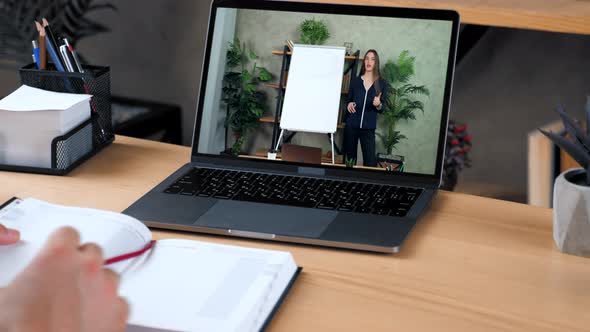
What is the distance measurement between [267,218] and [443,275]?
0.86 feet

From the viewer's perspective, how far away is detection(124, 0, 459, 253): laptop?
1.18 m

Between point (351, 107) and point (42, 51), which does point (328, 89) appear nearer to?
point (351, 107)

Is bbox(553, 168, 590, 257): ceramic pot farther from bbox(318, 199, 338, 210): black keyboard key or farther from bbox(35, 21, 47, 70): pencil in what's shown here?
bbox(35, 21, 47, 70): pencil

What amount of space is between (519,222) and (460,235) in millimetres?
109

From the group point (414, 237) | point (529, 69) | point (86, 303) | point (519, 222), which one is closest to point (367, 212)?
point (414, 237)

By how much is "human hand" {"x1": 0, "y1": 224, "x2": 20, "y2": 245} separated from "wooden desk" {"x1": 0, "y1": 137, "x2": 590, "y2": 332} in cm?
21

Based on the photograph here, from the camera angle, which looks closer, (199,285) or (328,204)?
(199,285)

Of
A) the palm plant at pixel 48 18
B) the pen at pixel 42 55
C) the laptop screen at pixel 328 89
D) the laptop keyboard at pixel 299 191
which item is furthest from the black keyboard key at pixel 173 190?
the palm plant at pixel 48 18

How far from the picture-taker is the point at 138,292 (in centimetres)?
86

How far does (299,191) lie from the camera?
1191 mm

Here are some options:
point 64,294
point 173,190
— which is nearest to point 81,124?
point 173,190

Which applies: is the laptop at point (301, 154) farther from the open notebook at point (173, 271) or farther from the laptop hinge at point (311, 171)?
the open notebook at point (173, 271)

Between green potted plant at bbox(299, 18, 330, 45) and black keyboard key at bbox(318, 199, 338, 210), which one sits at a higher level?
green potted plant at bbox(299, 18, 330, 45)

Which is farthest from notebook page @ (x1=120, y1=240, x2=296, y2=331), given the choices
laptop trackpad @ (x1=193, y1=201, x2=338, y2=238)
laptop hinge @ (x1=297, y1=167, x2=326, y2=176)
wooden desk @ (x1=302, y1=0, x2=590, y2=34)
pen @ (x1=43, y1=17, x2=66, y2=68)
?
wooden desk @ (x1=302, y1=0, x2=590, y2=34)
